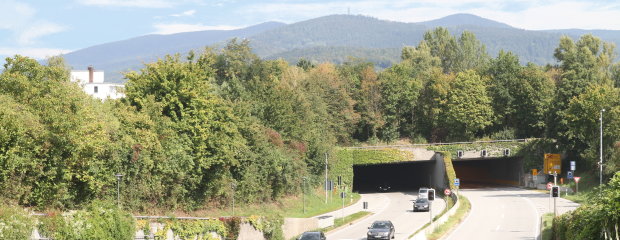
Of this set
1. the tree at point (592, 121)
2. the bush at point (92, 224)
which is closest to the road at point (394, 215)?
the bush at point (92, 224)

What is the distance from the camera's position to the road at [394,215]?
5500cm

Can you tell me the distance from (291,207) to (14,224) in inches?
1630

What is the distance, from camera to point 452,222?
5759cm

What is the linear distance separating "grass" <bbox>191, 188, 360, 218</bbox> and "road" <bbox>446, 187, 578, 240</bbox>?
540 inches

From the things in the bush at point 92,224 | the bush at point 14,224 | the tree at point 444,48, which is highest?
the tree at point 444,48

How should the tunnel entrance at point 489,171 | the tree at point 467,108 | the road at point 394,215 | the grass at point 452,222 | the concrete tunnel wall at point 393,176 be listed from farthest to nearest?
the concrete tunnel wall at point 393,176 < the tree at point 467,108 < the tunnel entrance at point 489,171 < the road at point 394,215 < the grass at point 452,222

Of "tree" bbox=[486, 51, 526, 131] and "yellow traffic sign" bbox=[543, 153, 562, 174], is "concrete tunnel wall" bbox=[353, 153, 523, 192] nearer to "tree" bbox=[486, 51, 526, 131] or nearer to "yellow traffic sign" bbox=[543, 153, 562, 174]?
"tree" bbox=[486, 51, 526, 131]

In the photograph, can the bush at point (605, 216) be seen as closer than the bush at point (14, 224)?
Yes

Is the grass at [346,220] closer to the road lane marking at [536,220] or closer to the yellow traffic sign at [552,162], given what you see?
the road lane marking at [536,220]

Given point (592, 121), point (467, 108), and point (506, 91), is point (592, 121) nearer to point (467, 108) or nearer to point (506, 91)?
point (506, 91)

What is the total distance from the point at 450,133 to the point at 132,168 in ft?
201

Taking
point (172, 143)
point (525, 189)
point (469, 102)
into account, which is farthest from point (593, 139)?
point (172, 143)

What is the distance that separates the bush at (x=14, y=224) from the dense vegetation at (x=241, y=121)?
8955 millimetres

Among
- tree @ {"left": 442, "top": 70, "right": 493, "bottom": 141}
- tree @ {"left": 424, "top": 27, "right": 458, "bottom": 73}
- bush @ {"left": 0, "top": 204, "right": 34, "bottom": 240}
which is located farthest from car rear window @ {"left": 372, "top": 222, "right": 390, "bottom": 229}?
tree @ {"left": 424, "top": 27, "right": 458, "bottom": 73}
